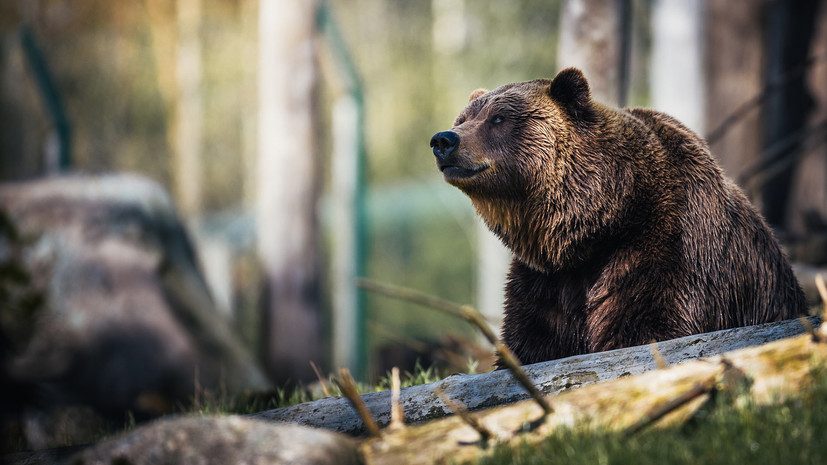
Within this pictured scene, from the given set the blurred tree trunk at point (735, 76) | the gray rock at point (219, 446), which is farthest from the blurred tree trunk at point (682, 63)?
the gray rock at point (219, 446)

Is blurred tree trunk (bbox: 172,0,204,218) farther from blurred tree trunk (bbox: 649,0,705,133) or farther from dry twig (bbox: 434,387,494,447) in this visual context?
dry twig (bbox: 434,387,494,447)

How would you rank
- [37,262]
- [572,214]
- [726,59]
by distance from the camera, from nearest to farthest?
[572,214] < [37,262] < [726,59]

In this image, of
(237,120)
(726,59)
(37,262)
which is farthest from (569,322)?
(237,120)

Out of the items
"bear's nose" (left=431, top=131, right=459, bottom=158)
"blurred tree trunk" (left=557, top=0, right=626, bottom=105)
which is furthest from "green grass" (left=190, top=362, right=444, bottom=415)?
"blurred tree trunk" (left=557, top=0, right=626, bottom=105)

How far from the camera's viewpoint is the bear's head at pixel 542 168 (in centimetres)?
353

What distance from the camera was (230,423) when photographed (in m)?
2.33

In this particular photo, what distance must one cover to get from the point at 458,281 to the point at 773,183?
14872 mm

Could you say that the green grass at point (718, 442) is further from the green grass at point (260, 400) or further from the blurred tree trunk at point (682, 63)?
the blurred tree trunk at point (682, 63)

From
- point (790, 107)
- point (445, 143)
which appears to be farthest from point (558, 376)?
point (790, 107)

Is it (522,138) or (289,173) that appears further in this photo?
(289,173)

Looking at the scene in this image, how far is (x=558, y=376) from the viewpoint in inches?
118

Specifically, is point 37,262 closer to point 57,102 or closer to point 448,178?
point 57,102

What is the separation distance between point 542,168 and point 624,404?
4.65 feet

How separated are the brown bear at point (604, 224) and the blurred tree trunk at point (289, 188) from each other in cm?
459
